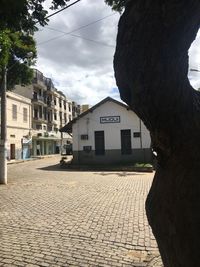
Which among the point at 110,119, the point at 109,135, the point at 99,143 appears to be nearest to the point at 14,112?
the point at 99,143

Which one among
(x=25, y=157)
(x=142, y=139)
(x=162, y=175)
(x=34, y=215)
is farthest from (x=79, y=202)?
(x=25, y=157)

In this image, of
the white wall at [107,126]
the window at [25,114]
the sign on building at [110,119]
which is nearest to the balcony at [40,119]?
the window at [25,114]

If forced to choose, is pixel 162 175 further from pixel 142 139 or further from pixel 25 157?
pixel 25 157

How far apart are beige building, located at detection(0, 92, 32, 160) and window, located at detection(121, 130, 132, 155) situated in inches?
630

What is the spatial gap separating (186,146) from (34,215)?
713 centimetres

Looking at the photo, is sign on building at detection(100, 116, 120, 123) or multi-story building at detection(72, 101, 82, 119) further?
multi-story building at detection(72, 101, 82, 119)

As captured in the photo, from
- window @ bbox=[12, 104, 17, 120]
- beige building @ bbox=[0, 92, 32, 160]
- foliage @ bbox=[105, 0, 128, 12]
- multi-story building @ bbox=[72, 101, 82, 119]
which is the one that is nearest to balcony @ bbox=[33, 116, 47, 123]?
beige building @ bbox=[0, 92, 32, 160]

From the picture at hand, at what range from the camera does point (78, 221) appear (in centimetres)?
841

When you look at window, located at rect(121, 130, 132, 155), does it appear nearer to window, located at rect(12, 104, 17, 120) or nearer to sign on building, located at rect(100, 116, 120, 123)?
sign on building, located at rect(100, 116, 120, 123)

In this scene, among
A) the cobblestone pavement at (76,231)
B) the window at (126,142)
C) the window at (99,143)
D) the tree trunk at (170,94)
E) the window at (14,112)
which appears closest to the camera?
the tree trunk at (170,94)

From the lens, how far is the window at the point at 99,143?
30.0m

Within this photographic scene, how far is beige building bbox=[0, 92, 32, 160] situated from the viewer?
1639 inches

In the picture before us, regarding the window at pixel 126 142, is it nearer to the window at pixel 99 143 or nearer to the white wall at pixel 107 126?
the white wall at pixel 107 126

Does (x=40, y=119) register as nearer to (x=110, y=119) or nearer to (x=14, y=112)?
(x=14, y=112)
